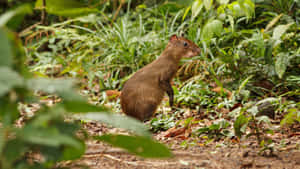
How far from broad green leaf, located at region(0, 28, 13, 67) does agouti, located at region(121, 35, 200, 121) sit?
305 centimetres

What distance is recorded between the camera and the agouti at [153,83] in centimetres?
394

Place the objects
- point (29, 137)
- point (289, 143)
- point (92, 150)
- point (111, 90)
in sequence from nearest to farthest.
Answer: point (29, 137), point (92, 150), point (289, 143), point (111, 90)

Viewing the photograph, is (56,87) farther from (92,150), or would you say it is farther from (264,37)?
(264,37)

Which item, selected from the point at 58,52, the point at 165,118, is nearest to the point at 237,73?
the point at 165,118

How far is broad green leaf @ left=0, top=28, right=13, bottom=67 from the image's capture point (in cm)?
87

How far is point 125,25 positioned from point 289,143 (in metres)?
3.55

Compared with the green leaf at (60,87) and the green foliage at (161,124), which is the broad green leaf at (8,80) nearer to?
the green leaf at (60,87)

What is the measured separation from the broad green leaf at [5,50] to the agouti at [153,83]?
3055 mm

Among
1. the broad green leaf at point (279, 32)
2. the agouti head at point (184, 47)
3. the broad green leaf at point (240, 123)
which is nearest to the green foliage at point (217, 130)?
the broad green leaf at point (240, 123)

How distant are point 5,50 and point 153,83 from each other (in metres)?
3.32

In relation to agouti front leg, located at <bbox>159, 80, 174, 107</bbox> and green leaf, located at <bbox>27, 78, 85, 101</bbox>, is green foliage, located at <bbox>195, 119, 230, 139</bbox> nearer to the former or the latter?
agouti front leg, located at <bbox>159, 80, 174, 107</bbox>

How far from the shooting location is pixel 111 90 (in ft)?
16.4

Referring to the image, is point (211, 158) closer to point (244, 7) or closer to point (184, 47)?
point (244, 7)

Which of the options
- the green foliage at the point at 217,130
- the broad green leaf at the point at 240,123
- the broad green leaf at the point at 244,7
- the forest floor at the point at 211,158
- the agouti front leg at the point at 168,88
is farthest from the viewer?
the agouti front leg at the point at 168,88
